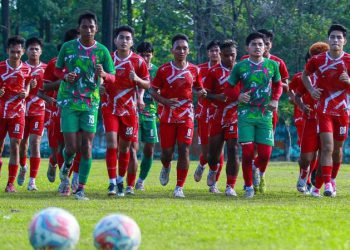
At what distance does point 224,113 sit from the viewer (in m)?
16.8

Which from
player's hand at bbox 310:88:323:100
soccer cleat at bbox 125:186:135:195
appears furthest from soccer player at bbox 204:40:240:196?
soccer cleat at bbox 125:186:135:195

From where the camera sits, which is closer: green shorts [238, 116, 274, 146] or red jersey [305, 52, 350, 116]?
green shorts [238, 116, 274, 146]

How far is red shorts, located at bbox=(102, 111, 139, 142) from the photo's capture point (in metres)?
15.7

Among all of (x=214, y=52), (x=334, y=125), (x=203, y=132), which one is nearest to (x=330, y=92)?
(x=334, y=125)

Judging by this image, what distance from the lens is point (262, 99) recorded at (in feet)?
50.8

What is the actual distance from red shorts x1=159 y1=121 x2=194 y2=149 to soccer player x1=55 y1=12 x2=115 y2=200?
162 cm

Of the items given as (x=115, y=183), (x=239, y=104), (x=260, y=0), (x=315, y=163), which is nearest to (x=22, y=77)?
(x=115, y=183)

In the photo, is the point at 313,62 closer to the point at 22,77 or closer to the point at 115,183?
the point at 115,183

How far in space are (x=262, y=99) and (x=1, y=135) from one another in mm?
4371

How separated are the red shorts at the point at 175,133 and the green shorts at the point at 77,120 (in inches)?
64.2

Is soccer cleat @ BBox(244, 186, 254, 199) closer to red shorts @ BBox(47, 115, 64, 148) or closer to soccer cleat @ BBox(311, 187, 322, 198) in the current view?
soccer cleat @ BBox(311, 187, 322, 198)

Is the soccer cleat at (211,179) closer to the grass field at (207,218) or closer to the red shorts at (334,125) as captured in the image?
the grass field at (207,218)

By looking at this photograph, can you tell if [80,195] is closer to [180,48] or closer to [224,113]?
[180,48]

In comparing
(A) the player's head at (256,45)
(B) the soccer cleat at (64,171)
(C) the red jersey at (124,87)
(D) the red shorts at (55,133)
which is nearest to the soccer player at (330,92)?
(A) the player's head at (256,45)
